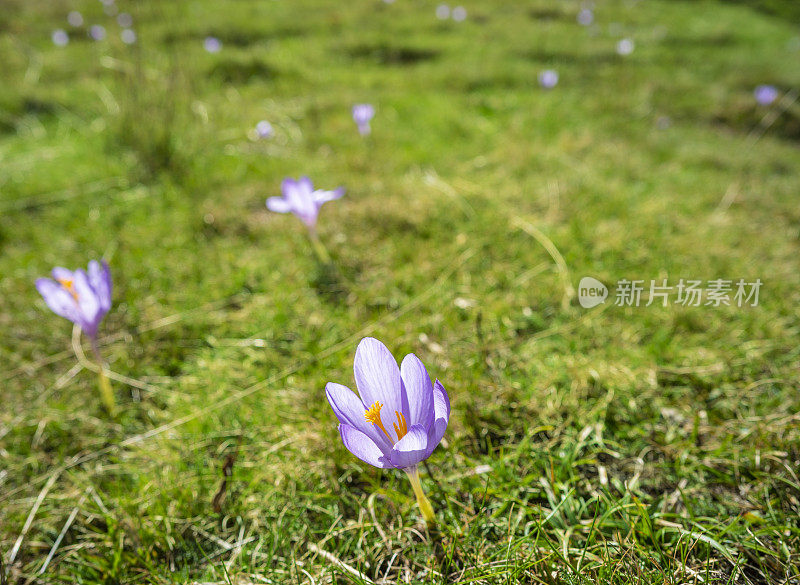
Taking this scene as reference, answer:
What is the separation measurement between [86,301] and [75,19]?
6.86 m

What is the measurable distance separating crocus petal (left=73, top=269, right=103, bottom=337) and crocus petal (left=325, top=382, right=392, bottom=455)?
3.45 ft

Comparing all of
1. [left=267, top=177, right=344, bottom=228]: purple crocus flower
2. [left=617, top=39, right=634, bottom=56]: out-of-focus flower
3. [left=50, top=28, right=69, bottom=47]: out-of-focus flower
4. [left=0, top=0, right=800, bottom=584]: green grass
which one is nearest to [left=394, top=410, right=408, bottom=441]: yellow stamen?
[left=0, top=0, right=800, bottom=584]: green grass

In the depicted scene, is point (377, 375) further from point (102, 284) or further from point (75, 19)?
point (75, 19)

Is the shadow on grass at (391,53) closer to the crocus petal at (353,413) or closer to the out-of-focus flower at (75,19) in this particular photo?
the out-of-focus flower at (75,19)

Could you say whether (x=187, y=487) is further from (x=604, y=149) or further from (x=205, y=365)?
(x=604, y=149)

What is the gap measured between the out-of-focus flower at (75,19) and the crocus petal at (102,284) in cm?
659

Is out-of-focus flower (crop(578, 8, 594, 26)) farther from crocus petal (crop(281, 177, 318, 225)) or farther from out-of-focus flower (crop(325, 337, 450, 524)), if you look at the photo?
out-of-focus flower (crop(325, 337, 450, 524))

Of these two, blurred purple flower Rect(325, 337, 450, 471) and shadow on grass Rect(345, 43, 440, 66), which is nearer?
blurred purple flower Rect(325, 337, 450, 471)

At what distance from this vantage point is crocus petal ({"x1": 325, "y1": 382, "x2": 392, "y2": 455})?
1.08 meters

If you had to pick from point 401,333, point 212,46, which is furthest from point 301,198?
point 212,46

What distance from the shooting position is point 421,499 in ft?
3.96

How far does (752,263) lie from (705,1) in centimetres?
940

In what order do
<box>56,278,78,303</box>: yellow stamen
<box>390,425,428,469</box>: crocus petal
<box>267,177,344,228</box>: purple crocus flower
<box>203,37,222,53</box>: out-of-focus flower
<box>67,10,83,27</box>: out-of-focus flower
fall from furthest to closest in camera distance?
<box>67,10,83,27</box>: out-of-focus flower, <box>203,37,222,53</box>: out-of-focus flower, <box>267,177,344,228</box>: purple crocus flower, <box>56,278,78,303</box>: yellow stamen, <box>390,425,428,469</box>: crocus petal

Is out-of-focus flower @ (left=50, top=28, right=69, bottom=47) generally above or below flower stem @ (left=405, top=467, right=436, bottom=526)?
above
